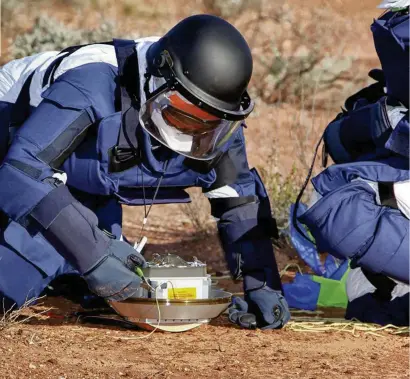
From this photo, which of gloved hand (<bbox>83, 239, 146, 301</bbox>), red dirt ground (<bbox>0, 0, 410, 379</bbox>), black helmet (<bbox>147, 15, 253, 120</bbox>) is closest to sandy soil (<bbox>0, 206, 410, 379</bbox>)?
red dirt ground (<bbox>0, 0, 410, 379</bbox>)

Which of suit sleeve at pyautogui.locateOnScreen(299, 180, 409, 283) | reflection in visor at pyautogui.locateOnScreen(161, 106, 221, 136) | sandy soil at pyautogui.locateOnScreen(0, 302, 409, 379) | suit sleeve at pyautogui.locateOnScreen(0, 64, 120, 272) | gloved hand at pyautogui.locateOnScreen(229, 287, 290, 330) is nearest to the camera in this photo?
sandy soil at pyautogui.locateOnScreen(0, 302, 409, 379)

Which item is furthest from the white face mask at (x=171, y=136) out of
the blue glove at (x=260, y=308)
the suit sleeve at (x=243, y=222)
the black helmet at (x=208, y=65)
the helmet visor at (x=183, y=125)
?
the blue glove at (x=260, y=308)

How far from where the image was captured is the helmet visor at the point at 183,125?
Result: 4.39 meters

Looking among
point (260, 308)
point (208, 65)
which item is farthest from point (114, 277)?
point (208, 65)

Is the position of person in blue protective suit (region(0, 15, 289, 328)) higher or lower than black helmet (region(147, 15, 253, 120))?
lower

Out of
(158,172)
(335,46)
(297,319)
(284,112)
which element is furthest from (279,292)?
(335,46)

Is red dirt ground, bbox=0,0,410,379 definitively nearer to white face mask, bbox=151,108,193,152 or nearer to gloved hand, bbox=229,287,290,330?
gloved hand, bbox=229,287,290,330

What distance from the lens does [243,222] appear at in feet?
16.1

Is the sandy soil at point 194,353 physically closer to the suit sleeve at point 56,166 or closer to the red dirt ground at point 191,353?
the red dirt ground at point 191,353

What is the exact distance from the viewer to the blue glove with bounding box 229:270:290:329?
4.82 metres

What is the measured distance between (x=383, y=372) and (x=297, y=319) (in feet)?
3.99

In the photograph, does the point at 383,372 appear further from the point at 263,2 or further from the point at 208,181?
the point at 263,2

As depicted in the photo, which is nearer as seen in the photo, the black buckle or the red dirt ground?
the red dirt ground

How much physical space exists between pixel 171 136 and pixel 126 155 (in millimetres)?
245
